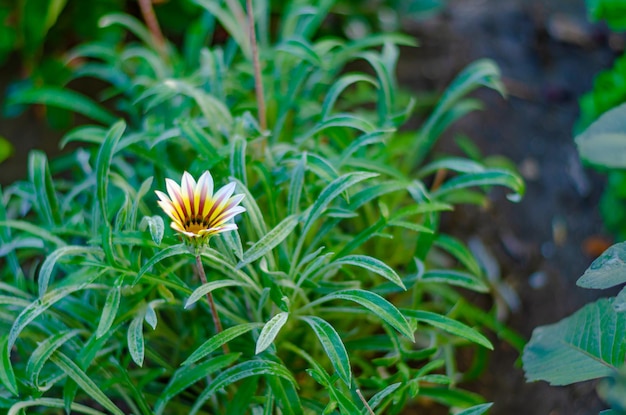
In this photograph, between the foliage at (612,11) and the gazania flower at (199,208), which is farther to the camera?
the foliage at (612,11)

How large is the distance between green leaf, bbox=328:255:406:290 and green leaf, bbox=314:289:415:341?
41 mm

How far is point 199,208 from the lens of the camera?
1.14 meters

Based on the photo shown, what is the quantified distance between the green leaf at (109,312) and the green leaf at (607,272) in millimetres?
808

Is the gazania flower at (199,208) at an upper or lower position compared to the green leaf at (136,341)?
upper

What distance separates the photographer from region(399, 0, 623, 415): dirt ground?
190cm

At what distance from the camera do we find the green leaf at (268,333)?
1153 mm

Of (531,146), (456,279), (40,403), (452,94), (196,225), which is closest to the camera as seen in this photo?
(196,225)

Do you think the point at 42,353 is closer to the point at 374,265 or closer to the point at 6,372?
the point at 6,372

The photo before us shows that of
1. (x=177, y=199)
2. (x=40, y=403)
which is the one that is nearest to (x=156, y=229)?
(x=177, y=199)

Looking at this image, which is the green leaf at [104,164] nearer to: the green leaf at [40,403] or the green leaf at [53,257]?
the green leaf at [53,257]

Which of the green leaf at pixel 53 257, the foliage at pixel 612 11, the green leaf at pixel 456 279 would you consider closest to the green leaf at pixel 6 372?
the green leaf at pixel 53 257

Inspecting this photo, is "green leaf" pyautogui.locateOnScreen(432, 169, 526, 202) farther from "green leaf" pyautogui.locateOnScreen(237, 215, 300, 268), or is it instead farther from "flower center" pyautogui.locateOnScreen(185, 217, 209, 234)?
"flower center" pyautogui.locateOnScreen(185, 217, 209, 234)

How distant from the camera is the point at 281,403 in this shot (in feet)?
4.25

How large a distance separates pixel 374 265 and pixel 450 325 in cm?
19
